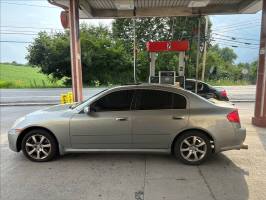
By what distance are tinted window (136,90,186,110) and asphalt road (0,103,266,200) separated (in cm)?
104

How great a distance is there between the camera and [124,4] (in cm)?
892

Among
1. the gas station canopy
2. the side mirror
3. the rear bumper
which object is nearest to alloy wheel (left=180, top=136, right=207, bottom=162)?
the rear bumper

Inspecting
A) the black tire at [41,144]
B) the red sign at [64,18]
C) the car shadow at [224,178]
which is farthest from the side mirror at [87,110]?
the red sign at [64,18]

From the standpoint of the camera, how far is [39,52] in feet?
92.9

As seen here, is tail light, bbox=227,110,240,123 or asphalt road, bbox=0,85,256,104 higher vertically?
tail light, bbox=227,110,240,123

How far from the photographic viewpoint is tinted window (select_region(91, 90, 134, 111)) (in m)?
5.07

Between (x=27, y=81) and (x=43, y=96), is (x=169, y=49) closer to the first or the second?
(x=43, y=96)

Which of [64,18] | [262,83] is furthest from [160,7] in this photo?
[262,83]

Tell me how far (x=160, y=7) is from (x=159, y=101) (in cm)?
593

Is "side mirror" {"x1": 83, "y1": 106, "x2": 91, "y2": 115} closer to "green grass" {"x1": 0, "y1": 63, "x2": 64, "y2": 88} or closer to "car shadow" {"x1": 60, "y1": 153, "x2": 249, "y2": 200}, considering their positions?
"car shadow" {"x1": 60, "y1": 153, "x2": 249, "y2": 200}

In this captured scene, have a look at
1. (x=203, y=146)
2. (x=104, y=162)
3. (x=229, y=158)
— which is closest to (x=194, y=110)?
(x=203, y=146)

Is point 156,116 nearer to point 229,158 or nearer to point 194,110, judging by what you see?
point 194,110

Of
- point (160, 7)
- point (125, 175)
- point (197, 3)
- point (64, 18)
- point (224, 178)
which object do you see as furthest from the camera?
point (160, 7)

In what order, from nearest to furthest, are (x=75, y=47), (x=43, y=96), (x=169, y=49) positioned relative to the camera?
(x=75, y=47)
(x=169, y=49)
(x=43, y=96)
